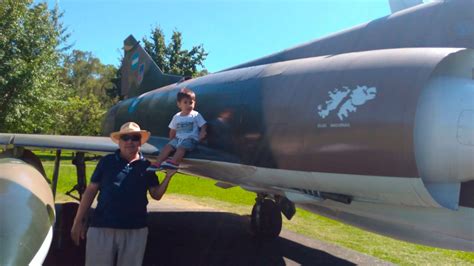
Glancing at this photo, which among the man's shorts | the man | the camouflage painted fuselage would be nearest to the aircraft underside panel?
the camouflage painted fuselage

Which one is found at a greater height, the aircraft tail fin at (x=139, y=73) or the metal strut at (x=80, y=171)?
the aircraft tail fin at (x=139, y=73)

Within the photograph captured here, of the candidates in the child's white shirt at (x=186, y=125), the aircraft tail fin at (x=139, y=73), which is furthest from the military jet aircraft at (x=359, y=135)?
the aircraft tail fin at (x=139, y=73)

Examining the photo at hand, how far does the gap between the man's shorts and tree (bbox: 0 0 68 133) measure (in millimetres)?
16940

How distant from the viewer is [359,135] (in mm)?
3279

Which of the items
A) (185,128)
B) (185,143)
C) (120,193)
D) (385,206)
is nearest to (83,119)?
(185,128)

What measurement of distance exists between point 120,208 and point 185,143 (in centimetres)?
159

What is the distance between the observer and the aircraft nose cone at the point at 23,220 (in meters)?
3.72

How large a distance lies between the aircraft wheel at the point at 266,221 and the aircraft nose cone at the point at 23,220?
433 centimetres

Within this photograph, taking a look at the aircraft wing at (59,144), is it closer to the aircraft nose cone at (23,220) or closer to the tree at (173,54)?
the aircraft nose cone at (23,220)

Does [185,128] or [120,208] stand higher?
[185,128]

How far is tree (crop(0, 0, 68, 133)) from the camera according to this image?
19.4m

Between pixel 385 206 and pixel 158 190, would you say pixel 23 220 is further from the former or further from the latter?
pixel 385 206

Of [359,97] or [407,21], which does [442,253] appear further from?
[359,97]

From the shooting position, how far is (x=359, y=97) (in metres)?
3.36
